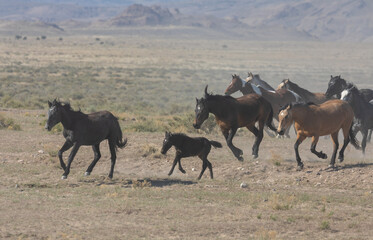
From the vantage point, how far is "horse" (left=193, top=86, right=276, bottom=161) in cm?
1402

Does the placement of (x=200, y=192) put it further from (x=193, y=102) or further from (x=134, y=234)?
(x=193, y=102)

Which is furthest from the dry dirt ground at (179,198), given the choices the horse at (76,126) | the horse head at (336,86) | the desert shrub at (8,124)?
the desert shrub at (8,124)

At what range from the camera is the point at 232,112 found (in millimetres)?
14453

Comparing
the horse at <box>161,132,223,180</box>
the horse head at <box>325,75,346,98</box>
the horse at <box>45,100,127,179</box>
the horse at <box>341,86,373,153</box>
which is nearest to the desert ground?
the horse at <box>161,132,223,180</box>

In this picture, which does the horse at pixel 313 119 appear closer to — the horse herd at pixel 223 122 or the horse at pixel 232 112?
the horse herd at pixel 223 122

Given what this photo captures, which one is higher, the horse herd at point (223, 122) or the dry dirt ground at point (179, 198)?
the horse herd at point (223, 122)

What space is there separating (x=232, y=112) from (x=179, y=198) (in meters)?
3.47

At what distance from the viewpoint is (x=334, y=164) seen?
563 inches

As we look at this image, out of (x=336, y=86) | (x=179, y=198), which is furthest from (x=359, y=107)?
(x=179, y=198)

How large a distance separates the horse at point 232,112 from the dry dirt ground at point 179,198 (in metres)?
0.81

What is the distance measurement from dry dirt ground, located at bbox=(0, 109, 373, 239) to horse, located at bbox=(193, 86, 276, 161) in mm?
806

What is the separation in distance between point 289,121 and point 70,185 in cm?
460

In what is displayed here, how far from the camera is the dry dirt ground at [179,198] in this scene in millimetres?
9477

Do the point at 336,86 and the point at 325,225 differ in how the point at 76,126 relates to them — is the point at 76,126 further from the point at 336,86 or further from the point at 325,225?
the point at 336,86
